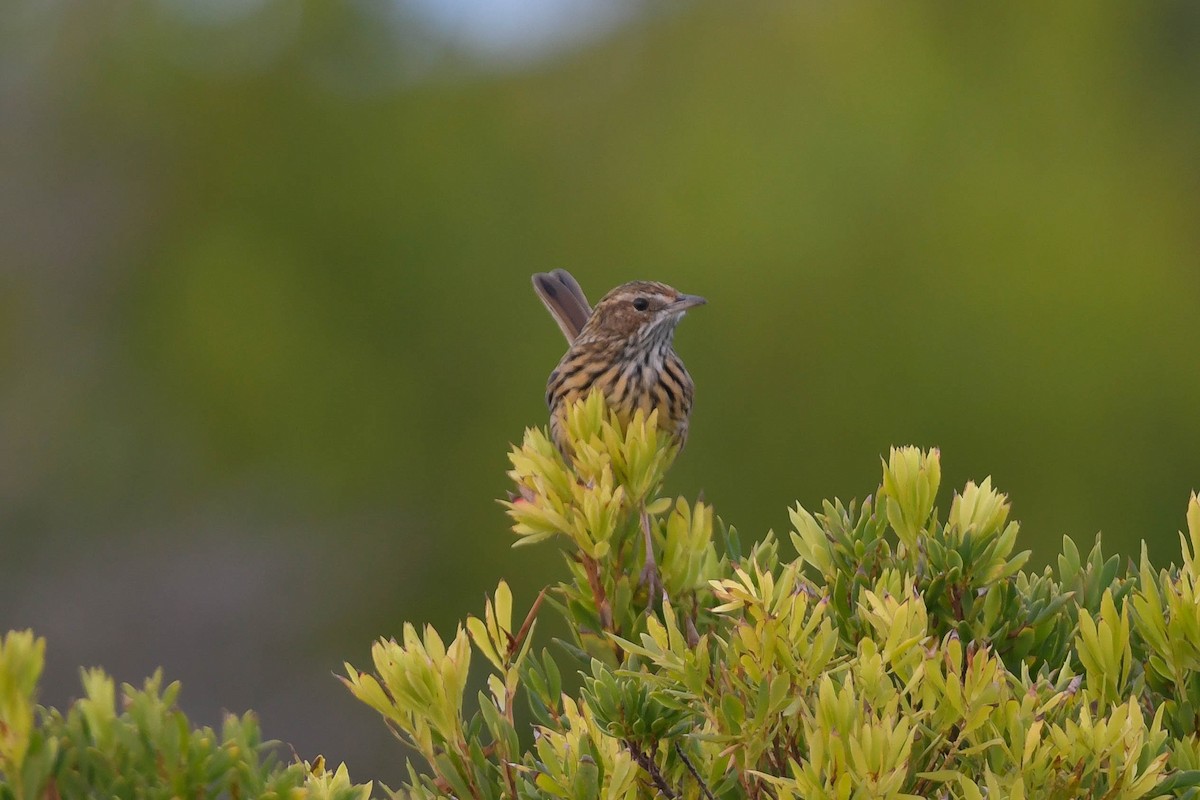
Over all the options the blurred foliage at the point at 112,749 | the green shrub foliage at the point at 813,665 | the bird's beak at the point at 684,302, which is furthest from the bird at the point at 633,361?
the blurred foliage at the point at 112,749

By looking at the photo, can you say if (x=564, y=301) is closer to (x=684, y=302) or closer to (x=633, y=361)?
(x=684, y=302)

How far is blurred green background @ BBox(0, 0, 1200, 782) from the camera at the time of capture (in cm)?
1278

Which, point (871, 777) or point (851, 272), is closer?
point (871, 777)

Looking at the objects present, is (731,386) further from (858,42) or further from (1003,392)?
(858,42)

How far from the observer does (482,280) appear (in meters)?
14.8

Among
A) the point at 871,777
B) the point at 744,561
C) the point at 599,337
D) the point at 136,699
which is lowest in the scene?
the point at 871,777

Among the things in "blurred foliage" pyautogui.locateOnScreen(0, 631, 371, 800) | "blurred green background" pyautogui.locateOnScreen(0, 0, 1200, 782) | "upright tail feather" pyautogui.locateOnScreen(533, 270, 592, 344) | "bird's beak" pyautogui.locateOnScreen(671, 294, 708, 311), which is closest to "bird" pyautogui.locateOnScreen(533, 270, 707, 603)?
"bird's beak" pyautogui.locateOnScreen(671, 294, 708, 311)

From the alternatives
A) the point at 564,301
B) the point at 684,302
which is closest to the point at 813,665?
the point at 684,302

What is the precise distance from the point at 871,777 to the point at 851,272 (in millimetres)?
11930

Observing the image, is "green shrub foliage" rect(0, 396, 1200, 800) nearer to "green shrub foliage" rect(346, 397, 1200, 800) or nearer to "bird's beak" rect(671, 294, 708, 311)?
"green shrub foliage" rect(346, 397, 1200, 800)

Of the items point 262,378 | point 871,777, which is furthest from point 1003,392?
point 871,777

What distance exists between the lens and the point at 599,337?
198 inches

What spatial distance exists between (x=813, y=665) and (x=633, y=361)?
312 cm

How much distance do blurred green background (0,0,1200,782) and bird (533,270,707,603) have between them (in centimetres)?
711
